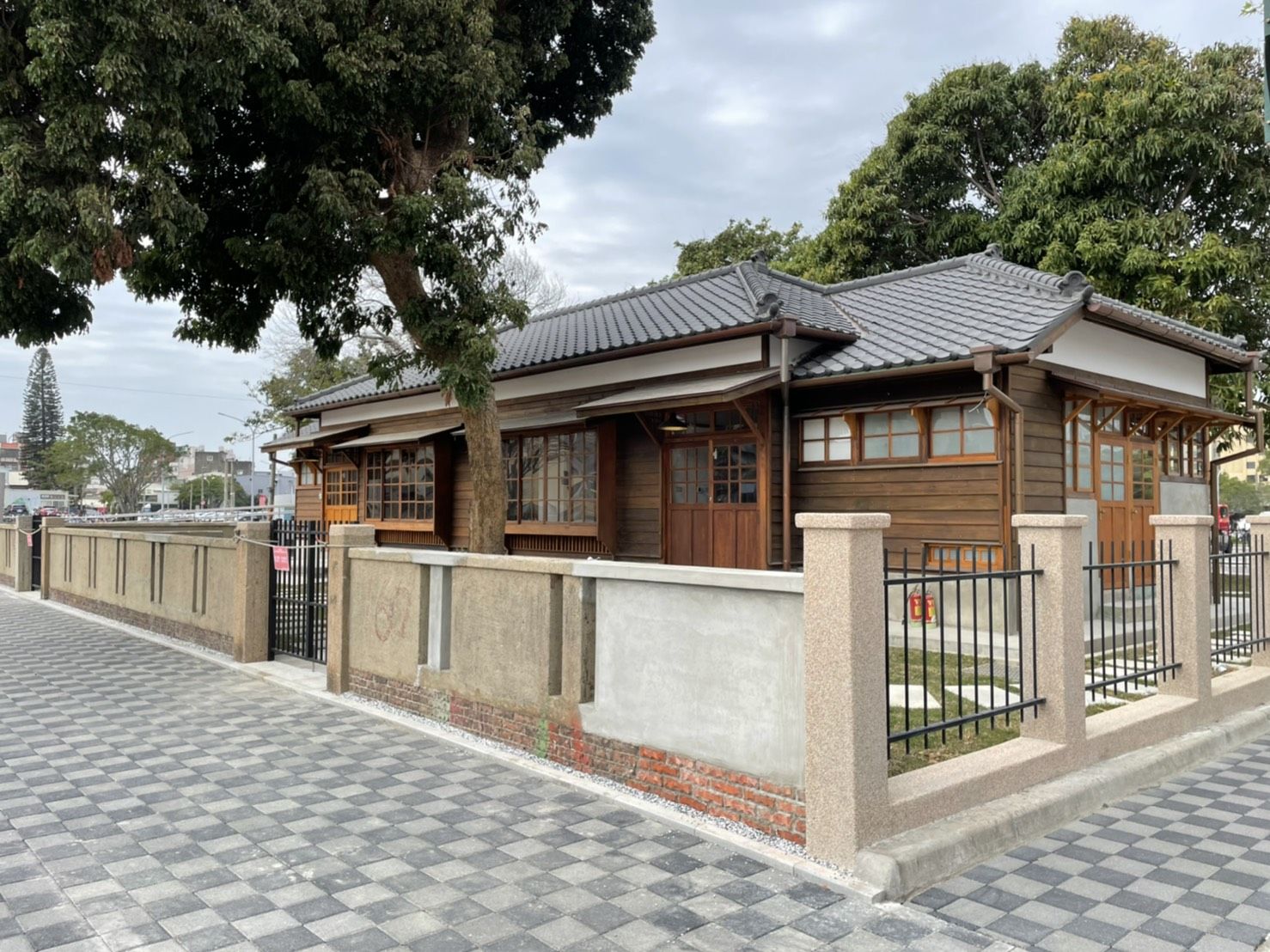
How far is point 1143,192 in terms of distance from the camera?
17453mm

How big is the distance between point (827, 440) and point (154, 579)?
8939mm

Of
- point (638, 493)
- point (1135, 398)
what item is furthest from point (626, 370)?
point (1135, 398)

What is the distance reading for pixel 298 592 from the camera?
8.91 meters

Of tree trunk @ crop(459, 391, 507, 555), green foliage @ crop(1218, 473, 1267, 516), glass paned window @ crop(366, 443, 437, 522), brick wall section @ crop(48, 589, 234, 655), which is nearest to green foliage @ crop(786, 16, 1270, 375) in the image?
glass paned window @ crop(366, 443, 437, 522)

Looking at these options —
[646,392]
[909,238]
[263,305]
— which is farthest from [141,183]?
[909,238]

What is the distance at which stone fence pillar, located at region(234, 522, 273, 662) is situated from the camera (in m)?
9.09

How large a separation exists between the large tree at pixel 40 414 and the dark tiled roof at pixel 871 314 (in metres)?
83.6

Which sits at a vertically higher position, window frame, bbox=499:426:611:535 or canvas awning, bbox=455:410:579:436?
canvas awning, bbox=455:410:579:436

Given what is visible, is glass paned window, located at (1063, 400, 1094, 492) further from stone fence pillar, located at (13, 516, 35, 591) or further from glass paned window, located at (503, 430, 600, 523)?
stone fence pillar, located at (13, 516, 35, 591)

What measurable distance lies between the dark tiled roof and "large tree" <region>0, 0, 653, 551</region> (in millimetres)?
1649

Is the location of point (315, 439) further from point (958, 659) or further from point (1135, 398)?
point (958, 659)

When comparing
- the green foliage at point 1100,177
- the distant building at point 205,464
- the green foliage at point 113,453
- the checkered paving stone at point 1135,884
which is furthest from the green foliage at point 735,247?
the distant building at point 205,464

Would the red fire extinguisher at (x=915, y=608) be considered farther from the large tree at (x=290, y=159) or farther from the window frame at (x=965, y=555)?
the large tree at (x=290, y=159)

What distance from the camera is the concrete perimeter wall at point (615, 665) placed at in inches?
168
